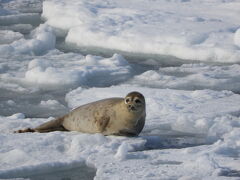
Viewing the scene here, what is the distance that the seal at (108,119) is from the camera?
4879mm

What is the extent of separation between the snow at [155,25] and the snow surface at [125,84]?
2 cm

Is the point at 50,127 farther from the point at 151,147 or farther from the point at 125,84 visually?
the point at 125,84

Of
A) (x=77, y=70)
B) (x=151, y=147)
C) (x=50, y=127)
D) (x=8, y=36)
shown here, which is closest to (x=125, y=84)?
(x=77, y=70)

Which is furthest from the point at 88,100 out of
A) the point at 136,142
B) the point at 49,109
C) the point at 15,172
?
the point at 15,172

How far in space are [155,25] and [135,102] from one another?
4832 millimetres

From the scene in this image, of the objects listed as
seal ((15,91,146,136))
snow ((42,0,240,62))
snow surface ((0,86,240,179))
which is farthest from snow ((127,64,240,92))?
seal ((15,91,146,136))

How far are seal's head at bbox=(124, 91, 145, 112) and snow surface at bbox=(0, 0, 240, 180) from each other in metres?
0.24

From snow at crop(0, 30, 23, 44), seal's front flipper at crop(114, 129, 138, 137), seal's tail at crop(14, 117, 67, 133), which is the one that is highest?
seal's front flipper at crop(114, 129, 138, 137)

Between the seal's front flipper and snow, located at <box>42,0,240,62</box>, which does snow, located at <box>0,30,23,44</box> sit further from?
the seal's front flipper

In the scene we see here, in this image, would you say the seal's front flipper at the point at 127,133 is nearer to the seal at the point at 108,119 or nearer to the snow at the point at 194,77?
the seal at the point at 108,119

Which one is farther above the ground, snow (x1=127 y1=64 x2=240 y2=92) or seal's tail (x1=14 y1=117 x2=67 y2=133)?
seal's tail (x1=14 y1=117 x2=67 y2=133)

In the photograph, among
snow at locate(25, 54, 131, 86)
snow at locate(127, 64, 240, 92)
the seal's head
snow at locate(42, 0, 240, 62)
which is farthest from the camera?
snow at locate(42, 0, 240, 62)

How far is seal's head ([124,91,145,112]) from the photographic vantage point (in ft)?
15.8

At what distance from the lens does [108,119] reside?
5055mm
